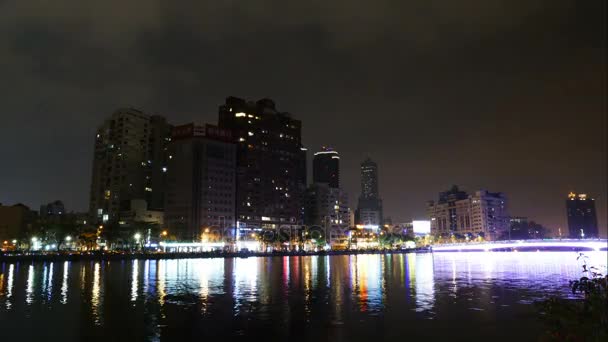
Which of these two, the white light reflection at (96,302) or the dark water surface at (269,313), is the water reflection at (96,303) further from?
the dark water surface at (269,313)

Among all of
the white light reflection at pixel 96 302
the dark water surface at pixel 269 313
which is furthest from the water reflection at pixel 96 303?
the dark water surface at pixel 269 313

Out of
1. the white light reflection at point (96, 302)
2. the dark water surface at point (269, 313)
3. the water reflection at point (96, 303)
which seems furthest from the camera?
the white light reflection at point (96, 302)

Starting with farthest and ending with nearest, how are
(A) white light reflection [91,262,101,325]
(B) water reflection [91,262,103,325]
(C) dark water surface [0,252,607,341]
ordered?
(A) white light reflection [91,262,101,325]
(B) water reflection [91,262,103,325]
(C) dark water surface [0,252,607,341]

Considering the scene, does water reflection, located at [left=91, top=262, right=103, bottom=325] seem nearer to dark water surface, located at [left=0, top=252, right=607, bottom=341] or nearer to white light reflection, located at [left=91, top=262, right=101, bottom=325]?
white light reflection, located at [left=91, top=262, right=101, bottom=325]

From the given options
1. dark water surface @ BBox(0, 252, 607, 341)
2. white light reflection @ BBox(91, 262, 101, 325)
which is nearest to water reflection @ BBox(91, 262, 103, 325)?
white light reflection @ BBox(91, 262, 101, 325)

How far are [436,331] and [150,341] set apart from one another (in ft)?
57.2

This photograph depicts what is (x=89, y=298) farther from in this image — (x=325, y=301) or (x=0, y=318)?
(x=325, y=301)

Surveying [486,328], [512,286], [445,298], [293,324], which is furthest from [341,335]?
[512,286]

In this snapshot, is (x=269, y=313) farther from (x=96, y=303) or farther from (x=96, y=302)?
(x=96, y=302)

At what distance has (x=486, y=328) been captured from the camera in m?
30.9

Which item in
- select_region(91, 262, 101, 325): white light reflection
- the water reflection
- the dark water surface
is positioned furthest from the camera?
select_region(91, 262, 101, 325): white light reflection

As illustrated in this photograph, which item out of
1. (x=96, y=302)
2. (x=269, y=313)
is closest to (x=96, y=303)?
(x=96, y=302)

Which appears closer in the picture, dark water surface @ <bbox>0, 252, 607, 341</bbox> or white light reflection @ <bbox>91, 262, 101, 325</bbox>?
dark water surface @ <bbox>0, 252, 607, 341</bbox>

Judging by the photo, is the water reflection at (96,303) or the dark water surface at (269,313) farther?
the water reflection at (96,303)
